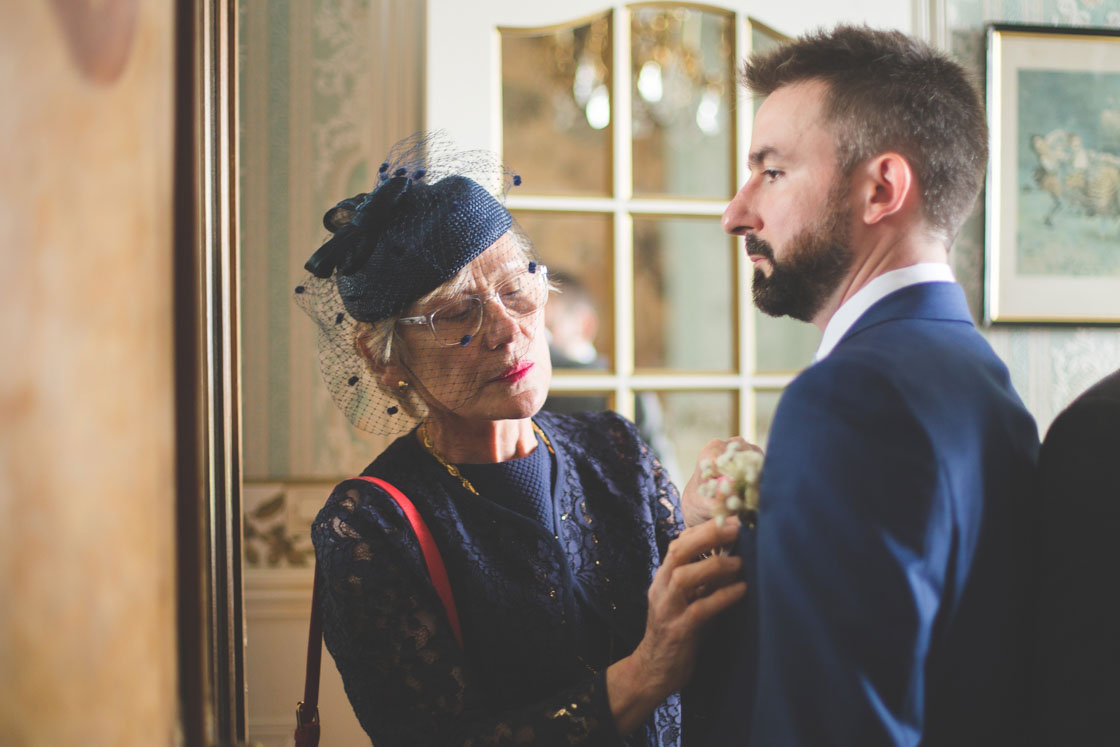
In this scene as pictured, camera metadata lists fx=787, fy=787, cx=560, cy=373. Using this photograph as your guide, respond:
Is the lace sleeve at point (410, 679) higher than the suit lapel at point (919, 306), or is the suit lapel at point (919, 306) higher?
the suit lapel at point (919, 306)

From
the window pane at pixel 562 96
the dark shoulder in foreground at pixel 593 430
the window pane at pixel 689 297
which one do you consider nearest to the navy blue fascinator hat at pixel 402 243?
the dark shoulder in foreground at pixel 593 430

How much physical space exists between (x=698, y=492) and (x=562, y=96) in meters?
2.00

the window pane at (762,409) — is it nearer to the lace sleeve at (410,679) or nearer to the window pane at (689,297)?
the window pane at (689,297)

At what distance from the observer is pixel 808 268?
1.11 metres

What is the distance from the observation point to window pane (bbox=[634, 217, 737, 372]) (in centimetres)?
228

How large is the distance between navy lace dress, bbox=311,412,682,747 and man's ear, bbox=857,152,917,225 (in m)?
0.60

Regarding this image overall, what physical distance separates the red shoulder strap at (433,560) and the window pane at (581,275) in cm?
90

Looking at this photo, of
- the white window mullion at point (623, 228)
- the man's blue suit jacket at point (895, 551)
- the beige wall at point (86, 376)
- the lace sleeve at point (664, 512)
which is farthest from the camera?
the white window mullion at point (623, 228)

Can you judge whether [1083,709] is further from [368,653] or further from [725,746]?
[368,653]

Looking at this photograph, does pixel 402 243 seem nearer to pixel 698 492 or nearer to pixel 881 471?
pixel 698 492

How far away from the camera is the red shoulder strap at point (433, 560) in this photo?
1189mm

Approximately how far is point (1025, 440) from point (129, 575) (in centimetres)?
94

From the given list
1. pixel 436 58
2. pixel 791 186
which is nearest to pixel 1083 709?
pixel 791 186

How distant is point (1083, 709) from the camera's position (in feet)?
2.68
